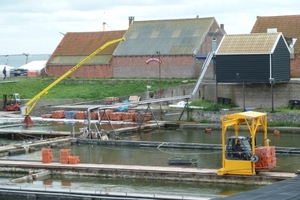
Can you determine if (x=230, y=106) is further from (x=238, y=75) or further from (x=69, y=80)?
(x=69, y=80)

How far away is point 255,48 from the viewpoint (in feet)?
177

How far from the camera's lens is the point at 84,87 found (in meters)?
69.8

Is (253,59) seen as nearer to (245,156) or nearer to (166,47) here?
(166,47)

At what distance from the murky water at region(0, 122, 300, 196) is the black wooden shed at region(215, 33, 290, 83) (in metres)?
6.04

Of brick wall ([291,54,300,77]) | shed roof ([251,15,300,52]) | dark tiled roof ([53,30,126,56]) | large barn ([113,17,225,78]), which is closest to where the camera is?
brick wall ([291,54,300,77])

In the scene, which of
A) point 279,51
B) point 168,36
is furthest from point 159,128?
point 168,36

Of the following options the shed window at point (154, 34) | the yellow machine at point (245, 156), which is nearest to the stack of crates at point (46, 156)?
the yellow machine at point (245, 156)

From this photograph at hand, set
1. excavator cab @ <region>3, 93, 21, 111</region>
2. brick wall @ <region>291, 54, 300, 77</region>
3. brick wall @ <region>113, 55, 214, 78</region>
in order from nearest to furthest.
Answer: brick wall @ <region>291, 54, 300, 77</region>
excavator cab @ <region>3, 93, 21, 111</region>
brick wall @ <region>113, 55, 214, 78</region>

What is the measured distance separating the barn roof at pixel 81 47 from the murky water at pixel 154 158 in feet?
79.0

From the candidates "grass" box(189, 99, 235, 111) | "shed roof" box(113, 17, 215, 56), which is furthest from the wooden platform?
"shed roof" box(113, 17, 215, 56)

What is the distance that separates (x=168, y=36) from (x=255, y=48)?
20.3m

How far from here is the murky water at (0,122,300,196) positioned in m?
30.1

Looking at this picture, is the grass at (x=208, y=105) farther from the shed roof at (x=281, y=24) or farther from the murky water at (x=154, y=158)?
the shed roof at (x=281, y=24)

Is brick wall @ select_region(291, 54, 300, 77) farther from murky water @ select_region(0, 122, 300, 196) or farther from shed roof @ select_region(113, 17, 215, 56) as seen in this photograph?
murky water @ select_region(0, 122, 300, 196)
